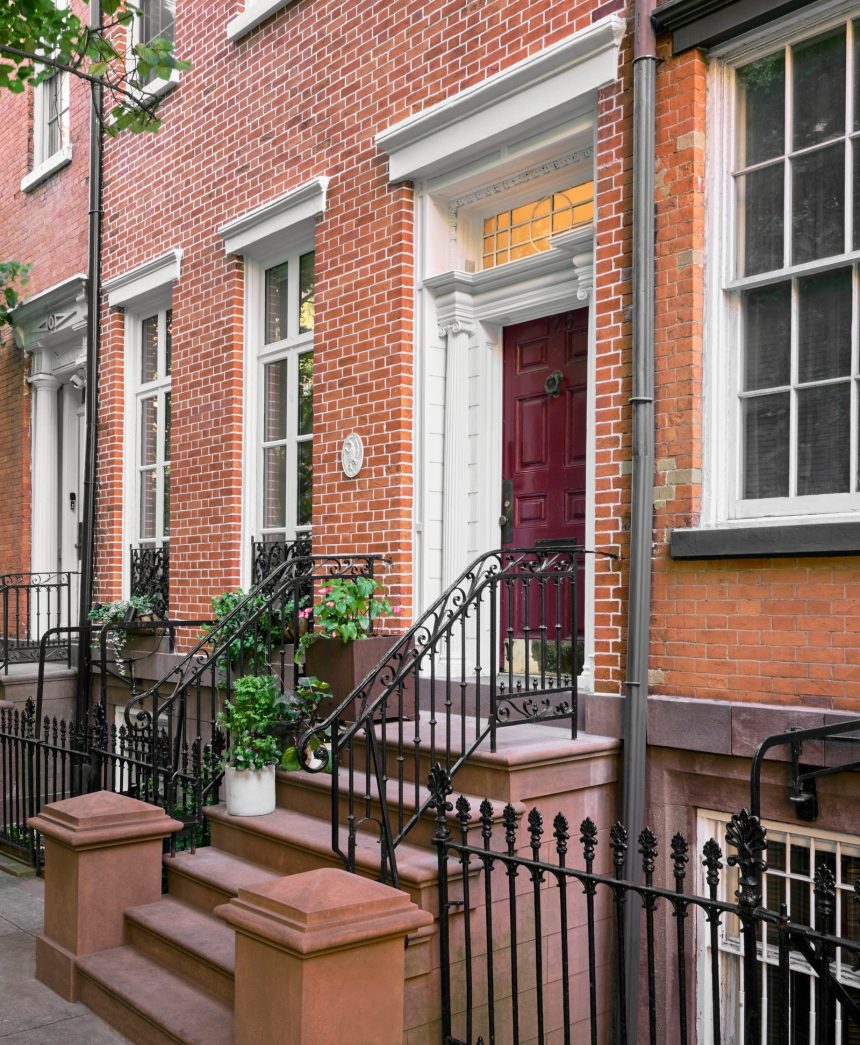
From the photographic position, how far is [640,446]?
554 cm

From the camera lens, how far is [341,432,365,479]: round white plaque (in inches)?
301

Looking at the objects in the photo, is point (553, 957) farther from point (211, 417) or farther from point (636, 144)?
point (211, 417)

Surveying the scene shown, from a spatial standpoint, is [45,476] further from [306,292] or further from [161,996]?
[161,996]

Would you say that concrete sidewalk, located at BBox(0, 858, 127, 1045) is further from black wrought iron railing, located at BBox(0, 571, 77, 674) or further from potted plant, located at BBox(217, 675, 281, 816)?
black wrought iron railing, located at BBox(0, 571, 77, 674)

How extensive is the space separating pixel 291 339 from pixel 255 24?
255cm

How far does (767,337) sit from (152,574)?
669cm

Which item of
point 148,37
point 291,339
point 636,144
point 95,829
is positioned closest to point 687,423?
point 636,144

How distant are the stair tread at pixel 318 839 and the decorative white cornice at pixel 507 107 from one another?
4.12 meters

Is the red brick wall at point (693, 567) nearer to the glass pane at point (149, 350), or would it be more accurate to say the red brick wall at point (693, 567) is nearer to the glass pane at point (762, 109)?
the glass pane at point (762, 109)

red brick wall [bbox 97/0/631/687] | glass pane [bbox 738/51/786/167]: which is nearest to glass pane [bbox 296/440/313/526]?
red brick wall [bbox 97/0/631/687]

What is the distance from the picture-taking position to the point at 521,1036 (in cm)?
514

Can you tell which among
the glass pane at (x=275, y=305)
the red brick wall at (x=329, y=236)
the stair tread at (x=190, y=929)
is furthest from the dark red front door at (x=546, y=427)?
the stair tread at (x=190, y=929)

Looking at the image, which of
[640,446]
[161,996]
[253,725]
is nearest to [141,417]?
[253,725]

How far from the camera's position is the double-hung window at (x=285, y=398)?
28.7 ft
